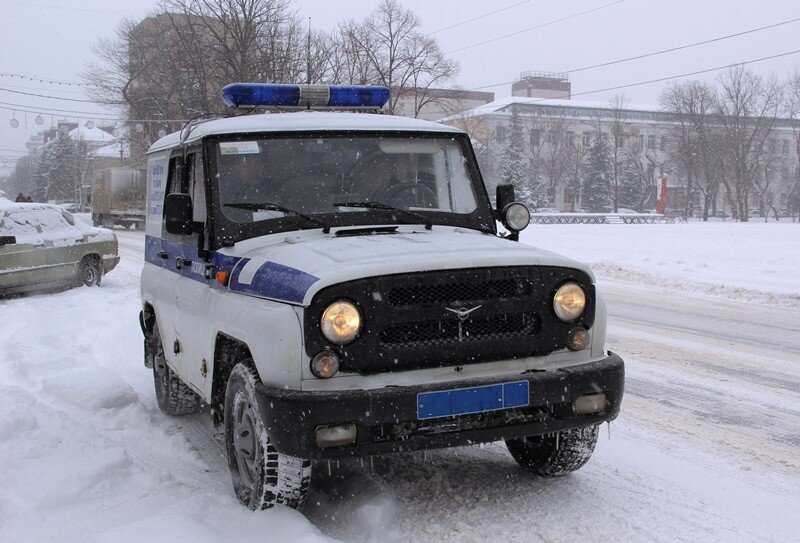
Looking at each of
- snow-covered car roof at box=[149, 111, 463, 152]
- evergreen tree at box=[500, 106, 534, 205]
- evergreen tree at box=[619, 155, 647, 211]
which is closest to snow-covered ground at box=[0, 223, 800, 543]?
snow-covered car roof at box=[149, 111, 463, 152]

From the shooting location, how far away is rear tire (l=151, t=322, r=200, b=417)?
614cm

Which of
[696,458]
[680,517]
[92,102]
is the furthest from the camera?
[92,102]

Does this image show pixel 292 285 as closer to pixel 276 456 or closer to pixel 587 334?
pixel 276 456

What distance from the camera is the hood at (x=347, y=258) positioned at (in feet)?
12.2

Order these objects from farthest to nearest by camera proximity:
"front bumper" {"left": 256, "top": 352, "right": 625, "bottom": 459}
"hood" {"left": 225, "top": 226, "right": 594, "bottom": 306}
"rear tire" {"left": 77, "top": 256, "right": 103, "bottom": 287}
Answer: "rear tire" {"left": 77, "top": 256, "right": 103, "bottom": 287} → "hood" {"left": 225, "top": 226, "right": 594, "bottom": 306} → "front bumper" {"left": 256, "top": 352, "right": 625, "bottom": 459}

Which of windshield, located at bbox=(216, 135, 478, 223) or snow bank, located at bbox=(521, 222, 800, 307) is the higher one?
windshield, located at bbox=(216, 135, 478, 223)

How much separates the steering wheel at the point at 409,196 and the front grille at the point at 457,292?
1188 mm

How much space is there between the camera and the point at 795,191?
2982 inches

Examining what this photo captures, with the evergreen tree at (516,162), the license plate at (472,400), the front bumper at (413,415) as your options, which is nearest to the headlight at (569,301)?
the front bumper at (413,415)

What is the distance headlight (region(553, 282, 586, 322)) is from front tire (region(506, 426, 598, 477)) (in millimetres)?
654

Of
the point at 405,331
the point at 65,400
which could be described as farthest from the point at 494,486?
the point at 65,400

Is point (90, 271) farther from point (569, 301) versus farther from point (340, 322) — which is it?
point (569, 301)

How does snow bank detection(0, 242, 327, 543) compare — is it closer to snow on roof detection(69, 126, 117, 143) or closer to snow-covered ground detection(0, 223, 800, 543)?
snow-covered ground detection(0, 223, 800, 543)

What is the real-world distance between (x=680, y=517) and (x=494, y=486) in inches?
39.4
